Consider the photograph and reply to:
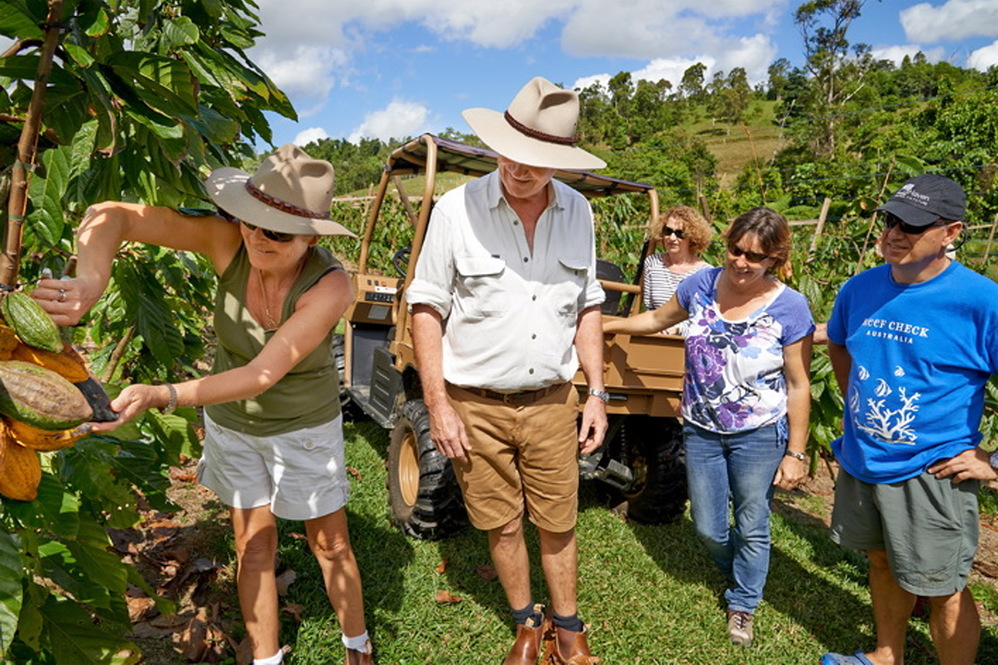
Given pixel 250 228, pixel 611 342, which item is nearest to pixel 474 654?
pixel 611 342

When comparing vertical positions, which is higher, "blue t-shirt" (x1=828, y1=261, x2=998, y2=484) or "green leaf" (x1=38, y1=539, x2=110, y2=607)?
"blue t-shirt" (x1=828, y1=261, x2=998, y2=484)

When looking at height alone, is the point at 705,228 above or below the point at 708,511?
above

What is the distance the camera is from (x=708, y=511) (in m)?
3.20

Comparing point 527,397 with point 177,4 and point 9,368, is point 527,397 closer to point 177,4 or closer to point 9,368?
point 177,4

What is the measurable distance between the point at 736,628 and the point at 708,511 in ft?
1.76

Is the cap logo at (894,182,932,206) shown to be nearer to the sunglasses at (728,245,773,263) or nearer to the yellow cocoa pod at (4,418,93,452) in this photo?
the sunglasses at (728,245,773,263)

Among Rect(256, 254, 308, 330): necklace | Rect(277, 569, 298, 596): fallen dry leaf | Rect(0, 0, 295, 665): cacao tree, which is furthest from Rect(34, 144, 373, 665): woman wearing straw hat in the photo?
Rect(277, 569, 298, 596): fallen dry leaf

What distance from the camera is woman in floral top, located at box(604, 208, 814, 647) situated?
114 inches

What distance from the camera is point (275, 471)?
2.31m

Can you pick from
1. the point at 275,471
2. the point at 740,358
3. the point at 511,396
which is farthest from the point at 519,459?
the point at 740,358

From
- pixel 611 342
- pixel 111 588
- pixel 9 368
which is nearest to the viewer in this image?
pixel 9 368

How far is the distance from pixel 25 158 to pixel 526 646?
245 cm

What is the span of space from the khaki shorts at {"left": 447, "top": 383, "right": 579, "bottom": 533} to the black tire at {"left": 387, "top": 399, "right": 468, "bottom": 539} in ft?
3.49

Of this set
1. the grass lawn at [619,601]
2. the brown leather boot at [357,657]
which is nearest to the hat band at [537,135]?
the brown leather boot at [357,657]
